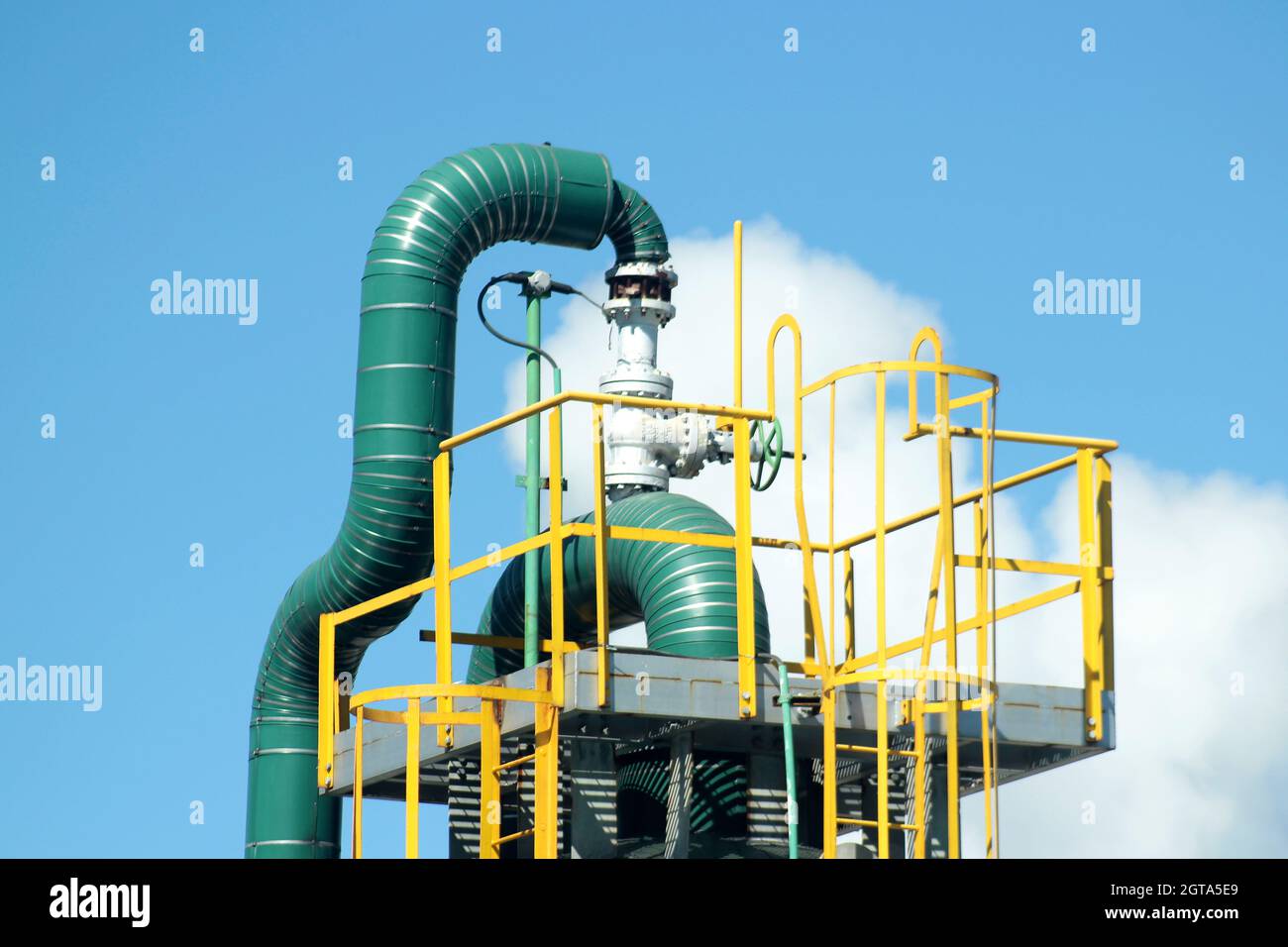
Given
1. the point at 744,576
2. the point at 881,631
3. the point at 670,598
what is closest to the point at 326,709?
the point at 670,598

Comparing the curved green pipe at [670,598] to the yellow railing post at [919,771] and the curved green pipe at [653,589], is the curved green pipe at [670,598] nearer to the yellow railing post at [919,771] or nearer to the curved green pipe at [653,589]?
the curved green pipe at [653,589]

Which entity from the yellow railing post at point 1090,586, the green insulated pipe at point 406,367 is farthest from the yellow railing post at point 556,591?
the yellow railing post at point 1090,586

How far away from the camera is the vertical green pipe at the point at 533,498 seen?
68.8 ft

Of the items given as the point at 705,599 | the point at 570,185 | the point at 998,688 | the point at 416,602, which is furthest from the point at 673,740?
the point at 570,185

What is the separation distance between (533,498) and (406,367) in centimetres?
197

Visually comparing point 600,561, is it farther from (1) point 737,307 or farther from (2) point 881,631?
(1) point 737,307

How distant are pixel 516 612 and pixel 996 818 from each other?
6487mm

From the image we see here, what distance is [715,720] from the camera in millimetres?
18656

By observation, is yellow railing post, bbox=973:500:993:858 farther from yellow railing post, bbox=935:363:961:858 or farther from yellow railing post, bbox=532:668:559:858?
yellow railing post, bbox=532:668:559:858

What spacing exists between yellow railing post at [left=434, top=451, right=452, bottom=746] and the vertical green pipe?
2.45 ft

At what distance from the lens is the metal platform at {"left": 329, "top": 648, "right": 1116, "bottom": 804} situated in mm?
18359

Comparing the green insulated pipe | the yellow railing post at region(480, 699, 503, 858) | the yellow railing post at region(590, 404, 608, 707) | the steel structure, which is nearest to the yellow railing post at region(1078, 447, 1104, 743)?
the steel structure

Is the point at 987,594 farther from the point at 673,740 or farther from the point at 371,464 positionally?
the point at 371,464

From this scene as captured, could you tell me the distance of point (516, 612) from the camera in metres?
22.6
